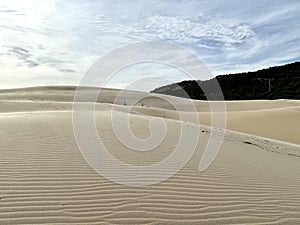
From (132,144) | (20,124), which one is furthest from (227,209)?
(20,124)

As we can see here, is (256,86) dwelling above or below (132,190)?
above

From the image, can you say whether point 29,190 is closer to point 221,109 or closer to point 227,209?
point 227,209

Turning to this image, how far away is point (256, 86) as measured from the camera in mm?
48438

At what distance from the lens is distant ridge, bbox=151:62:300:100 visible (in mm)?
42406

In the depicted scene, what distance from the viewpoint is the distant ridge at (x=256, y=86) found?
42.4 m

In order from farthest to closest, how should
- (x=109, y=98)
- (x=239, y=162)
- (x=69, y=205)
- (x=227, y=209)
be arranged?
(x=109, y=98) → (x=239, y=162) → (x=227, y=209) → (x=69, y=205)

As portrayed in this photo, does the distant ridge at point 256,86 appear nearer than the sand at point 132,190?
No

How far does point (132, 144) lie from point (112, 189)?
9.66ft

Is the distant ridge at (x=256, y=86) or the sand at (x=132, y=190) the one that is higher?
the distant ridge at (x=256, y=86)

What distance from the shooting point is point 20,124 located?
846 cm

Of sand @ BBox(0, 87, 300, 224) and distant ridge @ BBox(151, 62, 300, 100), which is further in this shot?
distant ridge @ BBox(151, 62, 300, 100)

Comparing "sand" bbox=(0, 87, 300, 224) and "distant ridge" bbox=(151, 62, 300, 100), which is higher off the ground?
"distant ridge" bbox=(151, 62, 300, 100)

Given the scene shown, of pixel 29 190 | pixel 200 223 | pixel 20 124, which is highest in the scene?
pixel 20 124

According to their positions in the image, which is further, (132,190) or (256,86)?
(256,86)
